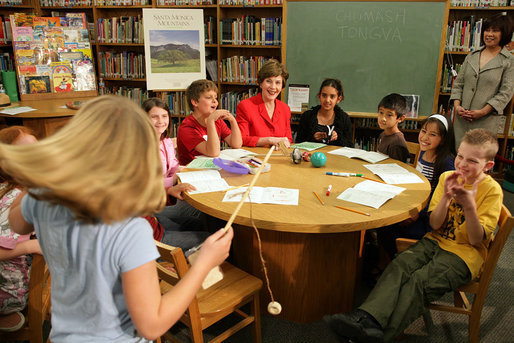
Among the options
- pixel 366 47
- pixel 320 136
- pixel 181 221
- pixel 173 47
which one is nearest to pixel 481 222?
pixel 181 221

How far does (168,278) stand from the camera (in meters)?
1.38

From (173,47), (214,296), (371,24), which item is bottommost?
(214,296)

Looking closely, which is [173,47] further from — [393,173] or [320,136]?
[393,173]

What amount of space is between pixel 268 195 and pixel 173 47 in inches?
122

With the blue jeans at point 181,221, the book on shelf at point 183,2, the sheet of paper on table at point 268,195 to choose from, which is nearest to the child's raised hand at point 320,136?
the blue jeans at point 181,221

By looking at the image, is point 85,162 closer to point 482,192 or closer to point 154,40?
point 482,192

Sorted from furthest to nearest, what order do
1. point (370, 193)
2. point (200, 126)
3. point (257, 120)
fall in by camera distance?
point (257, 120)
point (200, 126)
point (370, 193)

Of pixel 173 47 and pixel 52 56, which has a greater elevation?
pixel 173 47

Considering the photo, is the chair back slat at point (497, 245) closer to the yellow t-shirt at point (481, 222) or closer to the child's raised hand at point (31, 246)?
the yellow t-shirt at point (481, 222)

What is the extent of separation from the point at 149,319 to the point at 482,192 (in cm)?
154

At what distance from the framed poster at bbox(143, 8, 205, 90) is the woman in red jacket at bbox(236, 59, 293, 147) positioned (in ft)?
5.23

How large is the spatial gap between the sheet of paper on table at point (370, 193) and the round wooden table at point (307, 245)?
0.03 m

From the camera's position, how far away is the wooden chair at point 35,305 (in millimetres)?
1424

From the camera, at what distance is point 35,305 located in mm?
1483
